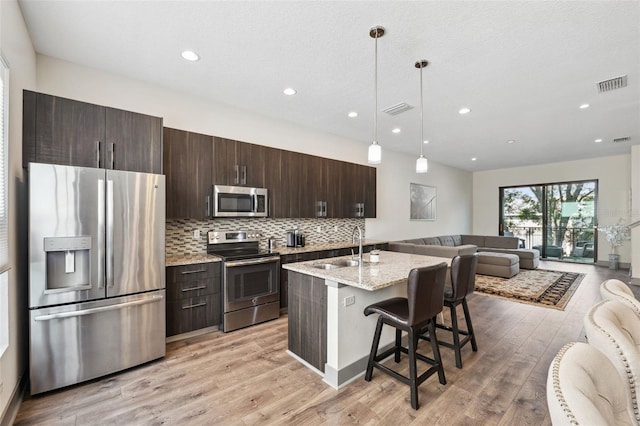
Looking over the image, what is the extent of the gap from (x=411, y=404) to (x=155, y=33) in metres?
3.54

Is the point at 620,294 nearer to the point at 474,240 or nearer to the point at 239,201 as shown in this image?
the point at 239,201

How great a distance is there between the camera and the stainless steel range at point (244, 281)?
326 centimetres

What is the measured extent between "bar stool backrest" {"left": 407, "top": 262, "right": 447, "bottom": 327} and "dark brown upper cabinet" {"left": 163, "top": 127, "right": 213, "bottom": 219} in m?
2.56

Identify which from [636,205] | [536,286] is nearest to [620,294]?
[536,286]

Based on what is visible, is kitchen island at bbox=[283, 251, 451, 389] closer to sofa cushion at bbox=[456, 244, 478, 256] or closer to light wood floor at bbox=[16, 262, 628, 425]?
light wood floor at bbox=[16, 262, 628, 425]

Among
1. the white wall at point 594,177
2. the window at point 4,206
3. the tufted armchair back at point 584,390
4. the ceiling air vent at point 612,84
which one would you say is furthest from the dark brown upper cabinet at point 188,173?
the white wall at point 594,177

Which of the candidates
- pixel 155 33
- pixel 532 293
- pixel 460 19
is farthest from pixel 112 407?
pixel 532 293

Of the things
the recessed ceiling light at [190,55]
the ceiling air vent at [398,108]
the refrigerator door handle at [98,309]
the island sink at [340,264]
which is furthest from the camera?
the ceiling air vent at [398,108]

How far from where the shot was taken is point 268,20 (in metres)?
2.18

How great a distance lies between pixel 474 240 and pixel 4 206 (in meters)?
9.28

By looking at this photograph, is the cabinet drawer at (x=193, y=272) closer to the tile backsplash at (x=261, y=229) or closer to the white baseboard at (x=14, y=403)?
the tile backsplash at (x=261, y=229)

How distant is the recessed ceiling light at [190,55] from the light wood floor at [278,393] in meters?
2.90

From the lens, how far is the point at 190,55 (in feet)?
8.75

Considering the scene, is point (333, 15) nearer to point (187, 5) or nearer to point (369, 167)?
point (187, 5)
